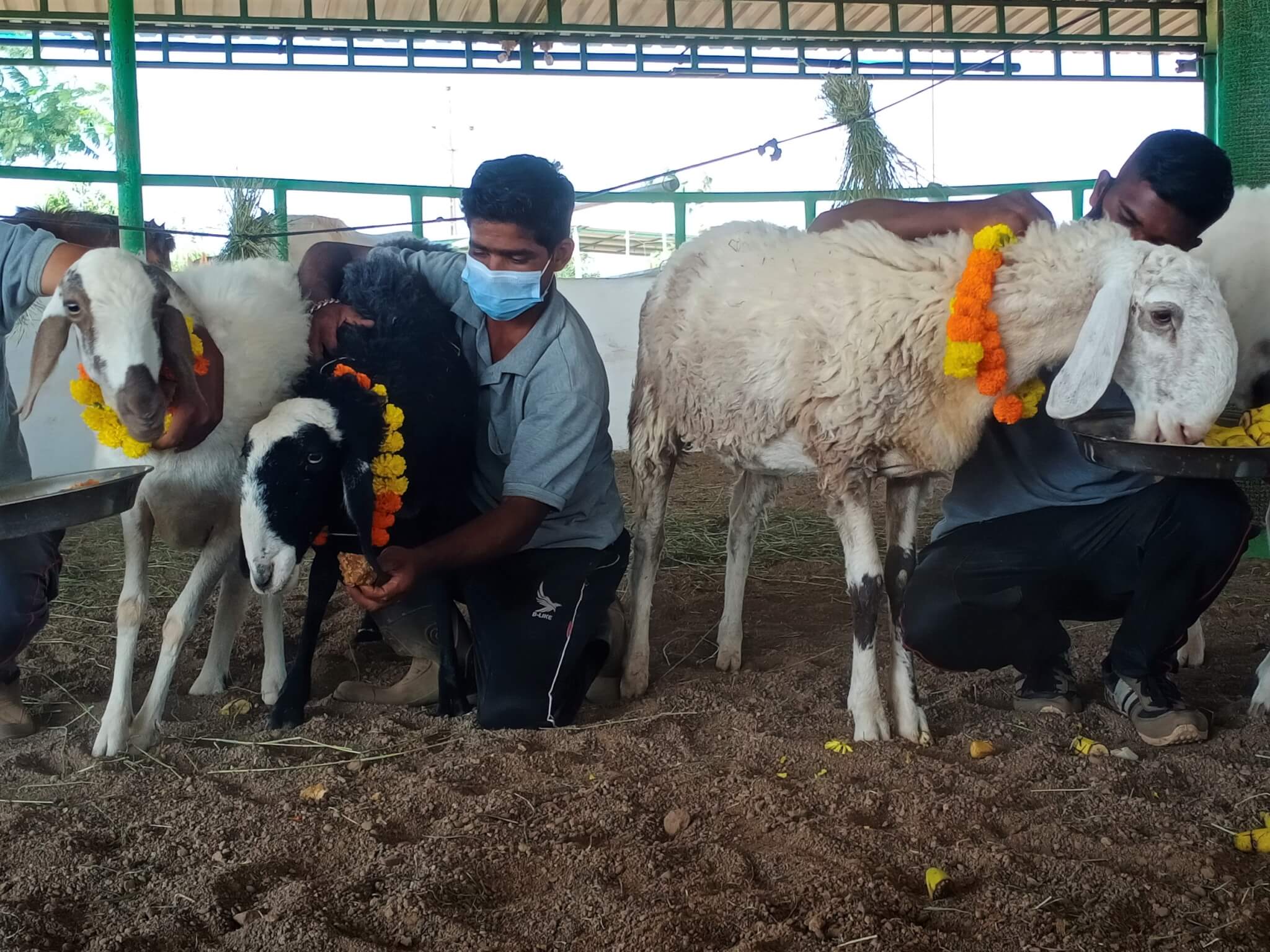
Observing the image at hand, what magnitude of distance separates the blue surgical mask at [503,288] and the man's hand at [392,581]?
822 mm

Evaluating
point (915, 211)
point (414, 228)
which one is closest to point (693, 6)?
point (414, 228)

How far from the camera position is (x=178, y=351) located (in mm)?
2658

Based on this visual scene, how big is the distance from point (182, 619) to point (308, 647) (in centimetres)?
37

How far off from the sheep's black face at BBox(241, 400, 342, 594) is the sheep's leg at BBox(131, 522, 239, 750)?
0.87 feet

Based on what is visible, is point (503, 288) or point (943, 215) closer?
point (503, 288)

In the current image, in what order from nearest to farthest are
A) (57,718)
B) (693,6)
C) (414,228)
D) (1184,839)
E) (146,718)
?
(1184,839), (146,718), (57,718), (414,228), (693,6)

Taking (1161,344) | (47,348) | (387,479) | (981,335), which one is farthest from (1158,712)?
(47,348)

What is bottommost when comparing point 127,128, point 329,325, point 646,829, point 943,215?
point 646,829

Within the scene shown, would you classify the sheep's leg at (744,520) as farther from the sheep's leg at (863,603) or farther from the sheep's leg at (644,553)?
the sheep's leg at (863,603)

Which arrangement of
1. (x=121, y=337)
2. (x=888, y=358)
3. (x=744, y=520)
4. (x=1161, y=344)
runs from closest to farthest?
(x=121, y=337) < (x=1161, y=344) < (x=888, y=358) < (x=744, y=520)

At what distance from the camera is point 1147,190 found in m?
2.94

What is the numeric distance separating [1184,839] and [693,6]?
8.58 m

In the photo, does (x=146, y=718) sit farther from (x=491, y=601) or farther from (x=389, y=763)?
(x=491, y=601)

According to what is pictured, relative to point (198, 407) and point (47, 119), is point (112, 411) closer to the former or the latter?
point (198, 407)
